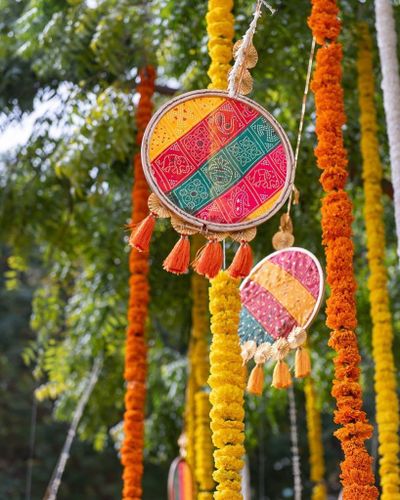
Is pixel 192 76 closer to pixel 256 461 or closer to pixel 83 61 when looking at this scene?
pixel 83 61

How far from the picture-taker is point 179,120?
294 centimetres

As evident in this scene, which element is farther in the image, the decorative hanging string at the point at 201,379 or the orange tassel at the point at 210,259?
the decorative hanging string at the point at 201,379

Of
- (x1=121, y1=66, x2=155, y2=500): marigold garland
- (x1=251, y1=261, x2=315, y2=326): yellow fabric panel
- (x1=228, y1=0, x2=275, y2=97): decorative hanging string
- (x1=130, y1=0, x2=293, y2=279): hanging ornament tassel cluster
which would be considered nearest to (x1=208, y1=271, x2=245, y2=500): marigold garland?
(x1=130, y1=0, x2=293, y2=279): hanging ornament tassel cluster

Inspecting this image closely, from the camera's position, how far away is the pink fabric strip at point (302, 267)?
10.8 ft

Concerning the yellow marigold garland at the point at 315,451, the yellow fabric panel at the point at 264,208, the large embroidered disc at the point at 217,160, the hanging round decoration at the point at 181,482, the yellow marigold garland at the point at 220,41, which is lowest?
the hanging round decoration at the point at 181,482

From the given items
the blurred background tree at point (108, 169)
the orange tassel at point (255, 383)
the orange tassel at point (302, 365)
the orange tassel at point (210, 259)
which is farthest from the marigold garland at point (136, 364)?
the orange tassel at point (210, 259)

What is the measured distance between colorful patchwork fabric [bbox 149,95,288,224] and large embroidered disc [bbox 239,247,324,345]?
0.50 metres

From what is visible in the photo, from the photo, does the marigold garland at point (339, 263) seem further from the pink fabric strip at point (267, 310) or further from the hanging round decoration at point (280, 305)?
the pink fabric strip at point (267, 310)

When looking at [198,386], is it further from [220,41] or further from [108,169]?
[220,41]

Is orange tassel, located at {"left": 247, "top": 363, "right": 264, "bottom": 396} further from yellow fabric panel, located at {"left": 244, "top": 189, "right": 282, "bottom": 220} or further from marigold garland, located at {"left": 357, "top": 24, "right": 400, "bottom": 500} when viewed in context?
marigold garland, located at {"left": 357, "top": 24, "right": 400, "bottom": 500}

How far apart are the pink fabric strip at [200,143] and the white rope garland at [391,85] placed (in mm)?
761

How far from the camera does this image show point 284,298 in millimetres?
3375

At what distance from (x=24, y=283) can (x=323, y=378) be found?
6808mm

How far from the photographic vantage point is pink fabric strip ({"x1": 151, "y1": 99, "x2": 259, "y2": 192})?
2.86m
